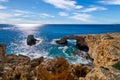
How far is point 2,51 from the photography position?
19125mm

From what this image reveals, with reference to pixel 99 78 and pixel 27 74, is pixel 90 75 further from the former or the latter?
pixel 27 74

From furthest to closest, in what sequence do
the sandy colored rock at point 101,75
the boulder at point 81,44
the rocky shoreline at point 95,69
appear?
the boulder at point 81,44
the rocky shoreline at point 95,69
the sandy colored rock at point 101,75

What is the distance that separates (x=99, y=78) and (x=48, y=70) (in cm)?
1656

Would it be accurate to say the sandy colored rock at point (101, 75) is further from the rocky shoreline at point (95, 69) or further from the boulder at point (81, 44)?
the boulder at point (81, 44)

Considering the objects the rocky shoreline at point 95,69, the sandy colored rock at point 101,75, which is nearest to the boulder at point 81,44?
the rocky shoreline at point 95,69

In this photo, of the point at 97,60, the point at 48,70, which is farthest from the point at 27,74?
the point at 97,60

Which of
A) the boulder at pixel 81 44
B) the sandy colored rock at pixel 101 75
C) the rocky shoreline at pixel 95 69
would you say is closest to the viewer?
the sandy colored rock at pixel 101 75

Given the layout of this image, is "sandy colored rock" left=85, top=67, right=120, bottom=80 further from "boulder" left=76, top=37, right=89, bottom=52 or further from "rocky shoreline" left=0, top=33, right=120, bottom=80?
"boulder" left=76, top=37, right=89, bottom=52

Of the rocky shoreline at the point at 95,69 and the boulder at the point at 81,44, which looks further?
the boulder at the point at 81,44

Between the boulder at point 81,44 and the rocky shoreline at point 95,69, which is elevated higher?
the rocky shoreline at point 95,69

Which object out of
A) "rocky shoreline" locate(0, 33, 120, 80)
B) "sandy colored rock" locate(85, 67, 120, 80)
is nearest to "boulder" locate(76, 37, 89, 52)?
"rocky shoreline" locate(0, 33, 120, 80)

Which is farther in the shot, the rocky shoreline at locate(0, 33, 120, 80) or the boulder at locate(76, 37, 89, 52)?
the boulder at locate(76, 37, 89, 52)

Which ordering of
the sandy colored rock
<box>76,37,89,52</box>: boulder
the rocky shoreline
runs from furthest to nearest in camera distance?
<box>76,37,89,52</box>: boulder → the rocky shoreline → the sandy colored rock

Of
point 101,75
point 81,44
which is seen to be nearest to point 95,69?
point 101,75
